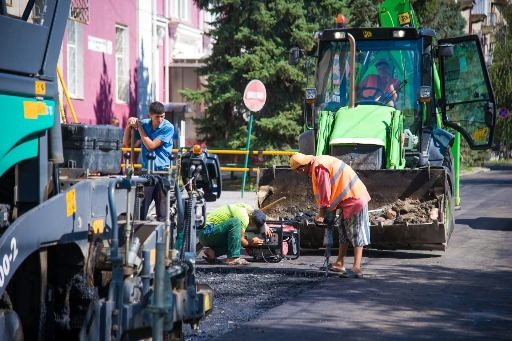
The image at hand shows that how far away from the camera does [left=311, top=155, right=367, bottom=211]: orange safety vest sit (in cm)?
1205

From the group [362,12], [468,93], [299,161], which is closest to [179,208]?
[299,161]

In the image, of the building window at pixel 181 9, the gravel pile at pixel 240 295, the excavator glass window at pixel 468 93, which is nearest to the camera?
the gravel pile at pixel 240 295

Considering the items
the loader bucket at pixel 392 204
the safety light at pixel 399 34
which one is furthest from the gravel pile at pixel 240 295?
the safety light at pixel 399 34

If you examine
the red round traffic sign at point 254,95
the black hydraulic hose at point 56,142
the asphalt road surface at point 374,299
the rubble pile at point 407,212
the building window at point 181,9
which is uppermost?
the building window at point 181,9

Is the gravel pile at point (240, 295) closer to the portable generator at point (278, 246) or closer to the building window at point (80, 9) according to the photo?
the portable generator at point (278, 246)

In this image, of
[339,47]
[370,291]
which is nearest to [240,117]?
[339,47]

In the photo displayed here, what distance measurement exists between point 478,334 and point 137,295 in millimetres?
3240

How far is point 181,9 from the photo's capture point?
37.2 meters

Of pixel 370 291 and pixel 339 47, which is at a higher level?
pixel 339 47

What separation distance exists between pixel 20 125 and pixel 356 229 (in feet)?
22.2

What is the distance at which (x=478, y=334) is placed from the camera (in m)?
8.55

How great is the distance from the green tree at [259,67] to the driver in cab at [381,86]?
14.2 metres

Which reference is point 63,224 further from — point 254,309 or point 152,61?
point 152,61

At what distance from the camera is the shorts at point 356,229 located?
12.1m
